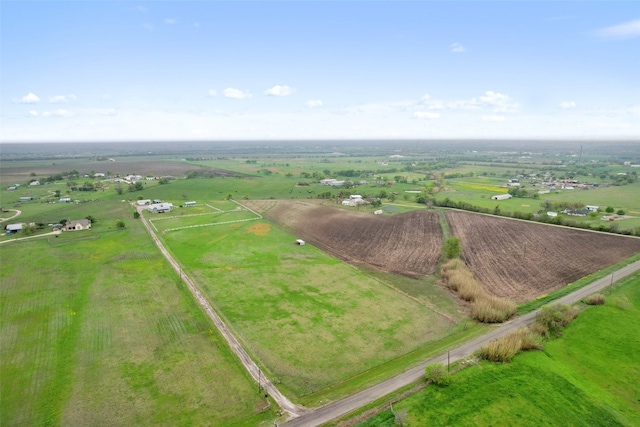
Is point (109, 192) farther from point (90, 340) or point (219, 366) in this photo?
point (219, 366)

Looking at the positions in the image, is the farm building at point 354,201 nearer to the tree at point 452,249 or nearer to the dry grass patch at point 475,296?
the tree at point 452,249

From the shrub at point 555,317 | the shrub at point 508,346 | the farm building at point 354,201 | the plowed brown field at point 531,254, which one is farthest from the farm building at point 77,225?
the shrub at point 555,317

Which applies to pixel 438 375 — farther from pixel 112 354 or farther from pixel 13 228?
pixel 13 228

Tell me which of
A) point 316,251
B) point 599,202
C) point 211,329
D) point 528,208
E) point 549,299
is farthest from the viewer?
point 599,202

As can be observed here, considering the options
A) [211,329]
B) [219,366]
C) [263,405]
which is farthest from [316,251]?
[263,405]

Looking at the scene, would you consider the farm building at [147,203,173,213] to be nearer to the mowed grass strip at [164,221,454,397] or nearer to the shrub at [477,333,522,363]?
the mowed grass strip at [164,221,454,397]

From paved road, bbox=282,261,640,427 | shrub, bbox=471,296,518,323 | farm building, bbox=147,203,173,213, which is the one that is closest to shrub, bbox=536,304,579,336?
paved road, bbox=282,261,640,427

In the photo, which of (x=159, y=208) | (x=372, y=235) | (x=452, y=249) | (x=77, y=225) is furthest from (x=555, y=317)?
(x=159, y=208)
